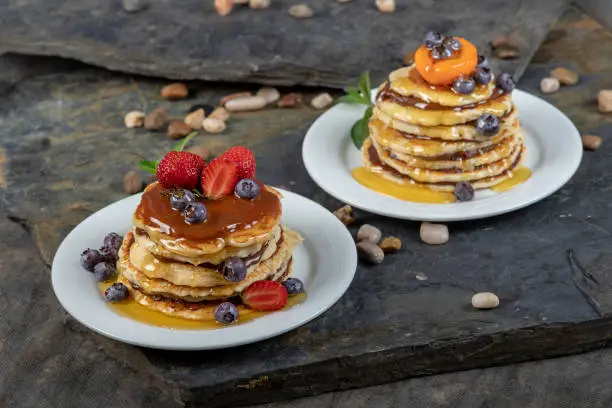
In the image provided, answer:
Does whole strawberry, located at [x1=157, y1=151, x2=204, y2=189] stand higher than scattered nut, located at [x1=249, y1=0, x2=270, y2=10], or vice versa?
whole strawberry, located at [x1=157, y1=151, x2=204, y2=189]

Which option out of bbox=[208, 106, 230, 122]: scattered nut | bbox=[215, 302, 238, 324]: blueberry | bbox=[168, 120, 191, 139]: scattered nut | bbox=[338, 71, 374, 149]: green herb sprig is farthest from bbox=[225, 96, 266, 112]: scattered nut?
bbox=[215, 302, 238, 324]: blueberry

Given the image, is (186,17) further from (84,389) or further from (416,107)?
(84,389)

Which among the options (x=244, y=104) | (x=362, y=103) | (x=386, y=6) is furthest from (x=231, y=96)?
(x=386, y=6)

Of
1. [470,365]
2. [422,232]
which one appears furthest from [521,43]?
[470,365]

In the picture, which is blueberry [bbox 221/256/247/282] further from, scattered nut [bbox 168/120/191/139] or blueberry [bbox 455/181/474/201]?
scattered nut [bbox 168/120/191/139]

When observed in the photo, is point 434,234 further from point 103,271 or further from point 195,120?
point 195,120
